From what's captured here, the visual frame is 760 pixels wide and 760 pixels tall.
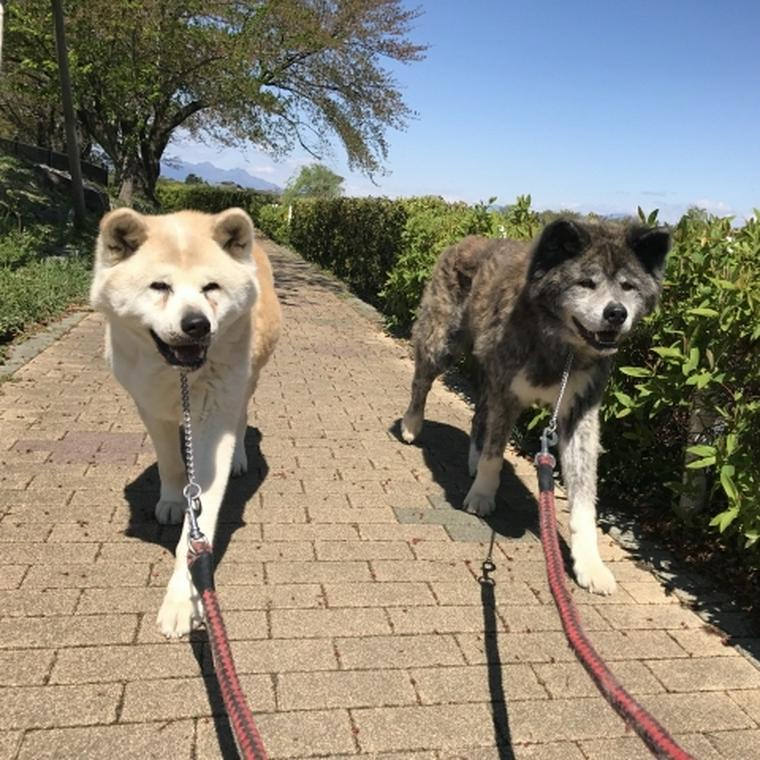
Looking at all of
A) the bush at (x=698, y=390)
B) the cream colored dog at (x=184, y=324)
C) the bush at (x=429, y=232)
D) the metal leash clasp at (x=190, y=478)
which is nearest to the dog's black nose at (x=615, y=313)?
the bush at (x=698, y=390)

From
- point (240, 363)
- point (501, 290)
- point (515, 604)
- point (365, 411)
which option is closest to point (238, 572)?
point (240, 363)

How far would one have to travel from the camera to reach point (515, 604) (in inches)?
138

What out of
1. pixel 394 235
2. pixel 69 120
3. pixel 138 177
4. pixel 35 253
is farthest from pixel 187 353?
pixel 138 177

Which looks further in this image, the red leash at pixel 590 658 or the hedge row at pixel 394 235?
the hedge row at pixel 394 235

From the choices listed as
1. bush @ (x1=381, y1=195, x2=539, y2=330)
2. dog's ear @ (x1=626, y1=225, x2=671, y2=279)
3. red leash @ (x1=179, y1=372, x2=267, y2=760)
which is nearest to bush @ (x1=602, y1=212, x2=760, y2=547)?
dog's ear @ (x1=626, y1=225, x2=671, y2=279)

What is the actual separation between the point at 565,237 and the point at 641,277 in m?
0.44

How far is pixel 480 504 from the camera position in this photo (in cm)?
453

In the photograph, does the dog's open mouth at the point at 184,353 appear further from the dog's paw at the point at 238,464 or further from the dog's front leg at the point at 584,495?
the dog's front leg at the point at 584,495

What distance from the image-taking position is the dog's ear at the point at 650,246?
11.6 ft

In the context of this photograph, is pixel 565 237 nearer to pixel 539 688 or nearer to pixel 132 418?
pixel 539 688

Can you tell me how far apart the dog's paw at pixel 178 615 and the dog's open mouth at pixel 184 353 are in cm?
103

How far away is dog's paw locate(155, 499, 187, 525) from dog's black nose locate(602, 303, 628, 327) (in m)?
2.53

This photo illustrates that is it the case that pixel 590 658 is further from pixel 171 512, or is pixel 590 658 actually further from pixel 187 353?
pixel 171 512

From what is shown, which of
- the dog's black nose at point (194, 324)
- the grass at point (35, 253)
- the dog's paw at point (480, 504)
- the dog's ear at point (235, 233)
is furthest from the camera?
the grass at point (35, 253)
